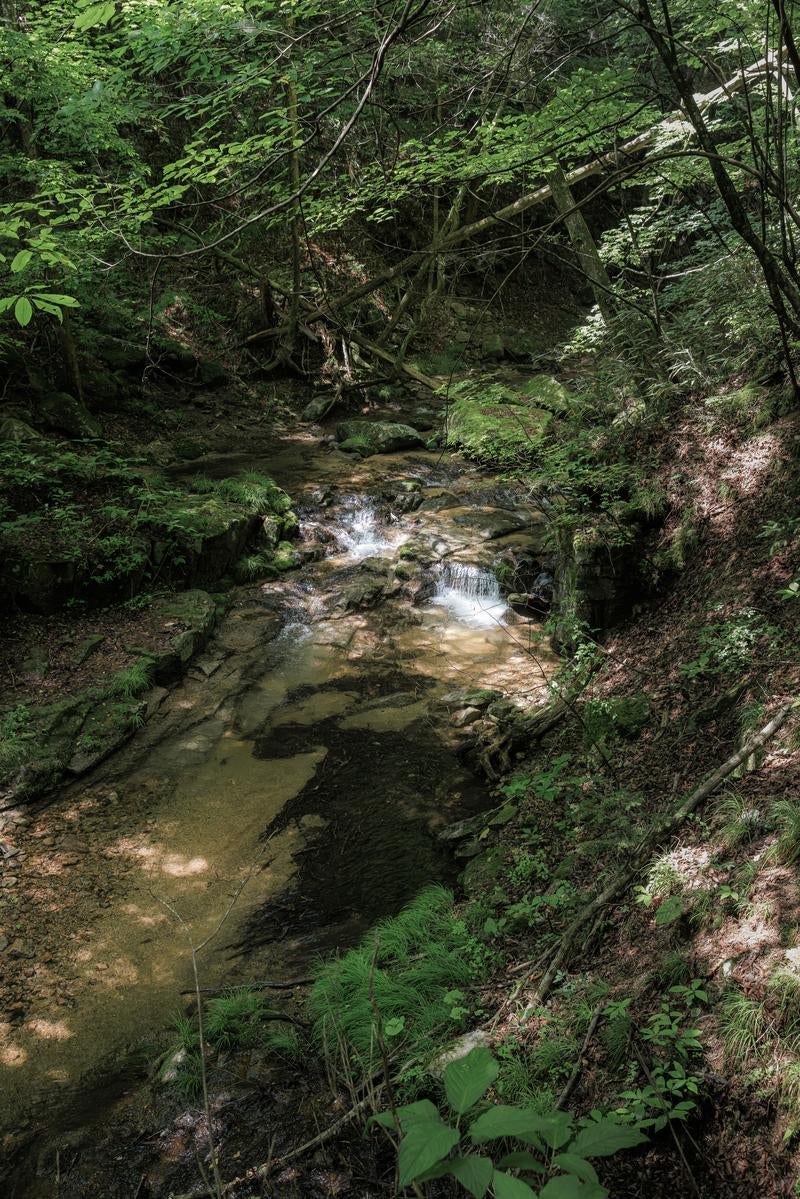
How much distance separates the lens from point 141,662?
24.1ft

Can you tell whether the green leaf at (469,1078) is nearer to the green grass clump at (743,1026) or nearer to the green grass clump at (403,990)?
the green grass clump at (743,1026)

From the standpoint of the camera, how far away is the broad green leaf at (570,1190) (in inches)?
42.8

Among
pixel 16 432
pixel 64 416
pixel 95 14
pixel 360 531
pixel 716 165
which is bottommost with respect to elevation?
pixel 360 531

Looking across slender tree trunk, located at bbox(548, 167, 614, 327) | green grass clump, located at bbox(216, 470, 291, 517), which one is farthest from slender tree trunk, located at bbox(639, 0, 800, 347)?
green grass clump, located at bbox(216, 470, 291, 517)

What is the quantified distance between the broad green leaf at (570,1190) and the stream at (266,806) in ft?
6.92

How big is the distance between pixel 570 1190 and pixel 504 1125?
135 millimetres

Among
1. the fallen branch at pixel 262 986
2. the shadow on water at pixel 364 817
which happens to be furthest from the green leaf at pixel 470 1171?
the shadow on water at pixel 364 817

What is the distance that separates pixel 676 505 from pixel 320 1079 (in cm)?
500

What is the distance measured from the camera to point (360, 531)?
11133 mm

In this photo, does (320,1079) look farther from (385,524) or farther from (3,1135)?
(385,524)

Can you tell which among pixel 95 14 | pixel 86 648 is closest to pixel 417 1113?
pixel 95 14

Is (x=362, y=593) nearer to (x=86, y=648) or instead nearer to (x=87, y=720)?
(x=86, y=648)

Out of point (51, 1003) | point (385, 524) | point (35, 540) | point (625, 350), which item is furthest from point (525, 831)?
point (385, 524)

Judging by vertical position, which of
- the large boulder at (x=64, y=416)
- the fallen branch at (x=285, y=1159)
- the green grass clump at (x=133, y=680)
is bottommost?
the fallen branch at (x=285, y=1159)
